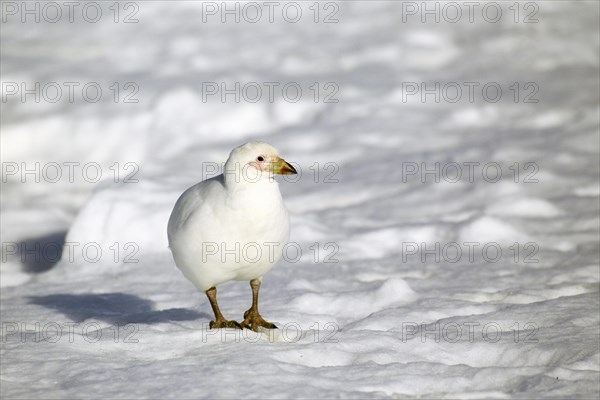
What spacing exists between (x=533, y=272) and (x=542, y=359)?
2045mm

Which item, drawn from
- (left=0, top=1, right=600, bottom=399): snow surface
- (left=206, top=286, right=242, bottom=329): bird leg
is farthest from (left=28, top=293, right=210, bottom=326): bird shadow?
(left=206, top=286, right=242, bottom=329): bird leg

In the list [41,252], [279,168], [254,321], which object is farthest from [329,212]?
[279,168]

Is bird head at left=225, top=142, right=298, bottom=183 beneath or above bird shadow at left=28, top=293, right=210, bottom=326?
above

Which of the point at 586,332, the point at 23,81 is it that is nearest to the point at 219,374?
the point at 586,332

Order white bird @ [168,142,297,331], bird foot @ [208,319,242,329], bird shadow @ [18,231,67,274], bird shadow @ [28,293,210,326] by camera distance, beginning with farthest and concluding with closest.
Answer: bird shadow @ [18,231,67,274], bird shadow @ [28,293,210,326], bird foot @ [208,319,242,329], white bird @ [168,142,297,331]

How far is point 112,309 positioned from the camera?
6562 mm

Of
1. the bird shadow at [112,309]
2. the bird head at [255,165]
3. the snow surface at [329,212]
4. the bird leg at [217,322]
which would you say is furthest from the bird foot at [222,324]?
the bird head at [255,165]

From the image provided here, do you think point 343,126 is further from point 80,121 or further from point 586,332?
point 586,332

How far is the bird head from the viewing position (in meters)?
5.05

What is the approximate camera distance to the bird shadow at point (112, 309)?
19.8ft

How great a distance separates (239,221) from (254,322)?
75cm

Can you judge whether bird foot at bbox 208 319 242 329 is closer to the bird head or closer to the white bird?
the white bird

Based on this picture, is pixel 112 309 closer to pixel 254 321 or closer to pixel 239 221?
pixel 254 321

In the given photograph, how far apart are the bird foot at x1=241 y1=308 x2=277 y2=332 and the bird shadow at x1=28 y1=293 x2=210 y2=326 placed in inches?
25.5
